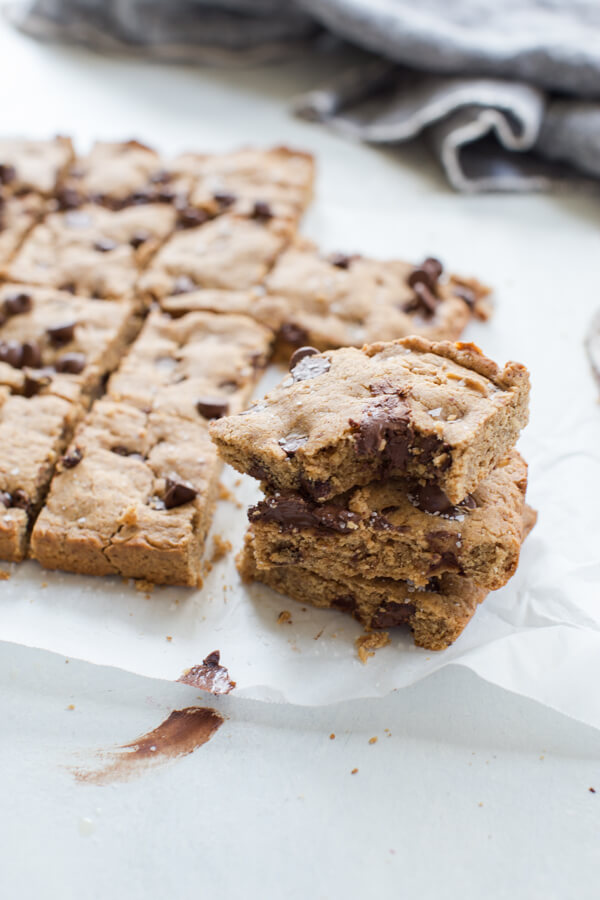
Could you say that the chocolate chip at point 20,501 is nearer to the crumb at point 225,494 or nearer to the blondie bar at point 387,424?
the crumb at point 225,494

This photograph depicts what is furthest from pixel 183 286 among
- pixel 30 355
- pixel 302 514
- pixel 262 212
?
pixel 302 514

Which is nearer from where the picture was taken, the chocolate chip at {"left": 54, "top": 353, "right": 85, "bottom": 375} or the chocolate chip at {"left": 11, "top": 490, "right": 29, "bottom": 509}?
the chocolate chip at {"left": 11, "top": 490, "right": 29, "bottom": 509}

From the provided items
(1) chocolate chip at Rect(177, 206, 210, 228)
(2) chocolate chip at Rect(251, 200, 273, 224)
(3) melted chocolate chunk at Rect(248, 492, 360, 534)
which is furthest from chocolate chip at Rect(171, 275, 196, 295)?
(3) melted chocolate chunk at Rect(248, 492, 360, 534)

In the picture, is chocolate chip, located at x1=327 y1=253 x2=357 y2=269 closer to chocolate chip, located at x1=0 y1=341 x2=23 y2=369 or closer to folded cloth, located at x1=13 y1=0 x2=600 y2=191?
folded cloth, located at x1=13 y1=0 x2=600 y2=191

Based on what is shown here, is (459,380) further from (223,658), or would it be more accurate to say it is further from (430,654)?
(223,658)

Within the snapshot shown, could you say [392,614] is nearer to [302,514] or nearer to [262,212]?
[302,514]

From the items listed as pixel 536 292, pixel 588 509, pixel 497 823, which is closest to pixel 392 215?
pixel 536 292

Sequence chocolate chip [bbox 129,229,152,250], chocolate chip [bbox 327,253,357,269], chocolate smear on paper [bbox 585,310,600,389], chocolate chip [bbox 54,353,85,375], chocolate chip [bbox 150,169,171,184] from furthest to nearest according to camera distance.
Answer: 1. chocolate chip [bbox 150,169,171,184]
2. chocolate chip [bbox 129,229,152,250]
3. chocolate chip [bbox 327,253,357,269]
4. chocolate smear on paper [bbox 585,310,600,389]
5. chocolate chip [bbox 54,353,85,375]
